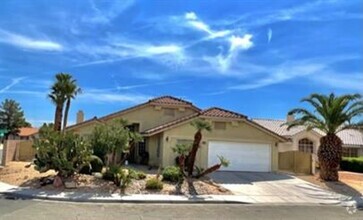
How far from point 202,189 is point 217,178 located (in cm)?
471

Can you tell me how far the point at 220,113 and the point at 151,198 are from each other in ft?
45.8

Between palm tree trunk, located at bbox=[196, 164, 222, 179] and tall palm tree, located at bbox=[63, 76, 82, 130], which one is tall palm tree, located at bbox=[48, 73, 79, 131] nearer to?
tall palm tree, located at bbox=[63, 76, 82, 130]

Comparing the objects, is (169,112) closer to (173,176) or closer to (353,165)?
(173,176)

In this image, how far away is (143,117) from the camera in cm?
3578

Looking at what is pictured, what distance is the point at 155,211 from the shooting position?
15.5 meters

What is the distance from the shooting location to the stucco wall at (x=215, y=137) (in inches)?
1171

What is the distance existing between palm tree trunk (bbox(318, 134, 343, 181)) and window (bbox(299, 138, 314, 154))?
18105 mm

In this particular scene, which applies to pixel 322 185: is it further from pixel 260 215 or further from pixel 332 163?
pixel 260 215

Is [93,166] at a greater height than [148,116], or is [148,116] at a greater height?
[148,116]

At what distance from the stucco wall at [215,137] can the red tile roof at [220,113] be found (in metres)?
0.57

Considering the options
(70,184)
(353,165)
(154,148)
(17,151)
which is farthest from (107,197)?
(353,165)

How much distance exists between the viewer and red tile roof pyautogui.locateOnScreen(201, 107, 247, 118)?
30.6 meters

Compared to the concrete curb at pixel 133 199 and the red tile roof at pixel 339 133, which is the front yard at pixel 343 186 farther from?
the red tile roof at pixel 339 133

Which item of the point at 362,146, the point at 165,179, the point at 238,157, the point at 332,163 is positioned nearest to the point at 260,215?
the point at 165,179
